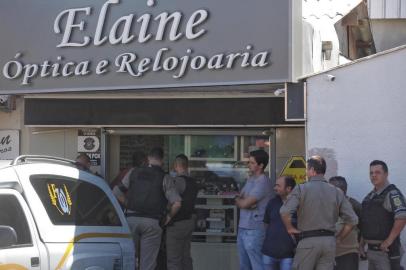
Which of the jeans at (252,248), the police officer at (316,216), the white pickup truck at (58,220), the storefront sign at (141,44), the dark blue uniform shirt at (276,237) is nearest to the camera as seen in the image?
the white pickup truck at (58,220)

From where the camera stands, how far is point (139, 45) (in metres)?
8.79

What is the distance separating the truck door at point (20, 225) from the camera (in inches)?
214

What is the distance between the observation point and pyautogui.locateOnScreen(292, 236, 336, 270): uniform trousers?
20.9 feet

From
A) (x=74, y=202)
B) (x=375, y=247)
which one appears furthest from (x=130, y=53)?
(x=375, y=247)

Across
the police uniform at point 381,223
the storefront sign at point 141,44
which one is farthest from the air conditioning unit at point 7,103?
the police uniform at point 381,223

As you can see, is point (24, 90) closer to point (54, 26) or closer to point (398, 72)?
point (54, 26)

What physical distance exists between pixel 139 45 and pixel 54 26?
3.89 feet

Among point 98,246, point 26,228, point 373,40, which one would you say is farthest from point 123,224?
point 373,40

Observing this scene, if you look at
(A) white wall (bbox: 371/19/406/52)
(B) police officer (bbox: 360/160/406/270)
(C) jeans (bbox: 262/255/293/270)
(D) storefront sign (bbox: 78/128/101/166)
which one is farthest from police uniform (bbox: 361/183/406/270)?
(A) white wall (bbox: 371/19/406/52)

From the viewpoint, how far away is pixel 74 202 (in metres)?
6.24

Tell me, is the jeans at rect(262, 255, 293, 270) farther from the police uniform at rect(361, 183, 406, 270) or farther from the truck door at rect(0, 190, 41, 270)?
the truck door at rect(0, 190, 41, 270)

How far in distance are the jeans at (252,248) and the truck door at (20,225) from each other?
289 cm

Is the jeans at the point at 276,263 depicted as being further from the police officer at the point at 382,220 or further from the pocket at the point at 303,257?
the police officer at the point at 382,220

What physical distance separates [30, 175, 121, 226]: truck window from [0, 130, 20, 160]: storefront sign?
4.12m
